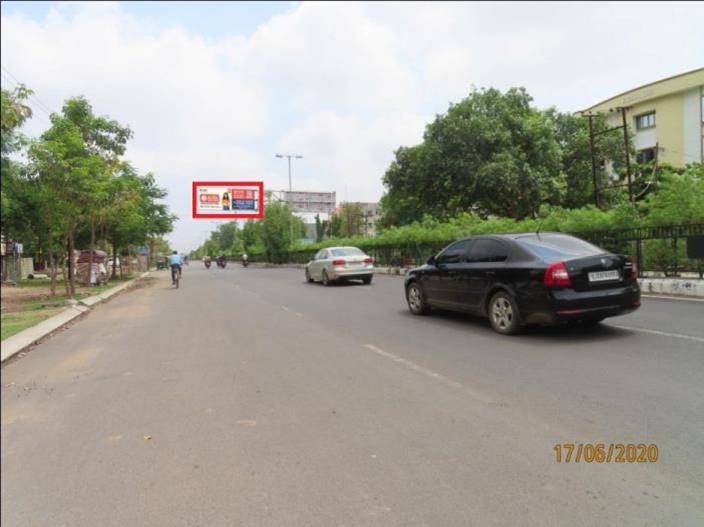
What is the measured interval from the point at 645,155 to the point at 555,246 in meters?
37.6

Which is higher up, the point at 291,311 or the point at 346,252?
the point at 346,252

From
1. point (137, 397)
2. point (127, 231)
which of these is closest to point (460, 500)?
point (137, 397)

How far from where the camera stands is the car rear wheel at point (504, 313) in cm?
729

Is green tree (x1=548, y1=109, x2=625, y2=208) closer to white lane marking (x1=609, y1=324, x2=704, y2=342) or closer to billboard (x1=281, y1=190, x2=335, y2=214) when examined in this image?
billboard (x1=281, y1=190, x2=335, y2=214)

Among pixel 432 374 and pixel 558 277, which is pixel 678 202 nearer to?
pixel 558 277

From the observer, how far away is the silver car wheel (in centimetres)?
743

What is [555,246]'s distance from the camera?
7414mm

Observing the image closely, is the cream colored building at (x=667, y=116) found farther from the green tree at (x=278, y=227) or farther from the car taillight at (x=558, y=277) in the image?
the car taillight at (x=558, y=277)

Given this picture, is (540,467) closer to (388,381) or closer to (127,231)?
(388,381)

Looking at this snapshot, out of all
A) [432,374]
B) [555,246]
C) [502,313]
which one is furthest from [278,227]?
[432,374]

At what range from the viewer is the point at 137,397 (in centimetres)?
495

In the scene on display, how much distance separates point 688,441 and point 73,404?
517 cm
